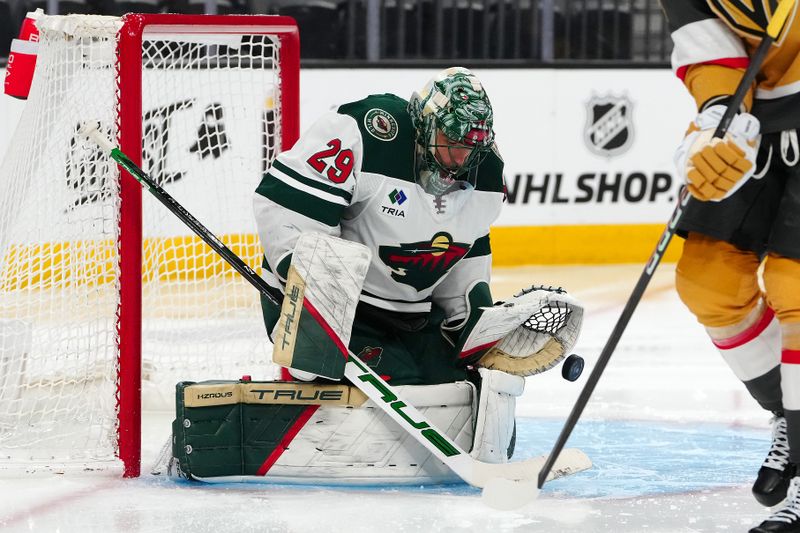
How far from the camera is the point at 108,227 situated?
2.76 metres

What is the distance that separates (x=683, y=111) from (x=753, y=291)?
4.01m

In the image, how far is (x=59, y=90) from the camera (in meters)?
2.80

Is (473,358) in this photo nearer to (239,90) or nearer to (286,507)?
(286,507)

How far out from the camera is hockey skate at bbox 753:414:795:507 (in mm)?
2330

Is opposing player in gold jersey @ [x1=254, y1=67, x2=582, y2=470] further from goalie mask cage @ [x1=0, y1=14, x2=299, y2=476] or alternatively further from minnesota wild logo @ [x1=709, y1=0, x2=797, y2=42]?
minnesota wild logo @ [x1=709, y1=0, x2=797, y2=42]

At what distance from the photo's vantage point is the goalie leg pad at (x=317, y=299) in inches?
96.3

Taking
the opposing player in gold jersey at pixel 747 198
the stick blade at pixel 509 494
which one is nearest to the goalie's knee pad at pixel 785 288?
the opposing player in gold jersey at pixel 747 198

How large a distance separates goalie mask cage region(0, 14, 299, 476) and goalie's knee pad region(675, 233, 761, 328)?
1027 millimetres

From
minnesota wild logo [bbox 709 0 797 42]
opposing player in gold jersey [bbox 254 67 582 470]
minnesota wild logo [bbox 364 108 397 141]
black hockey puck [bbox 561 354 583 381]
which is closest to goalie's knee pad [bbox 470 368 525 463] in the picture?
opposing player in gold jersey [bbox 254 67 582 470]

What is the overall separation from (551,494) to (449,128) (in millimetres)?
698

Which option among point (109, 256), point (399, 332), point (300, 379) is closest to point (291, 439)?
point (300, 379)

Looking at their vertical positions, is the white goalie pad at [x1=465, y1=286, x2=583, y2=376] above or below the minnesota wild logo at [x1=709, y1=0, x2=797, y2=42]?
below

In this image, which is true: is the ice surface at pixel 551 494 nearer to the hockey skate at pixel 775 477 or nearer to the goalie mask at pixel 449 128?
the hockey skate at pixel 775 477

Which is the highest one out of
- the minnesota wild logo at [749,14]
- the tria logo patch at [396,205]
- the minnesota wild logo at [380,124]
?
the minnesota wild logo at [749,14]
